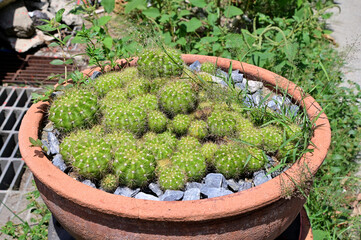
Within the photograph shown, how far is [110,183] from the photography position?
2070mm

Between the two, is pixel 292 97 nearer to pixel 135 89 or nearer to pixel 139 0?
pixel 135 89

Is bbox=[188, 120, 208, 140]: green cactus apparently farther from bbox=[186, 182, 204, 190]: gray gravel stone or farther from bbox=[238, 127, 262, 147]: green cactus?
bbox=[186, 182, 204, 190]: gray gravel stone

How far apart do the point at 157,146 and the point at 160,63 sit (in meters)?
0.77

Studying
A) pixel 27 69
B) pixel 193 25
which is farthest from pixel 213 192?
pixel 27 69

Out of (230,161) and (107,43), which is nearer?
(230,161)

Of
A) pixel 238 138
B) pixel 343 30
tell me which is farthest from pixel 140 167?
pixel 343 30

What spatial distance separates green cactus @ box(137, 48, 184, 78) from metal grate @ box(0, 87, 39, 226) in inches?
64.9

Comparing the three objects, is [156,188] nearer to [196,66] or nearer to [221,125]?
[221,125]

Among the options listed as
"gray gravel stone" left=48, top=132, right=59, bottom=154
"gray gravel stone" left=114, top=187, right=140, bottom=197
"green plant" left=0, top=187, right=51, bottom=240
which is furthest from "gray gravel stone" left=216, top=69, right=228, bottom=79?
"green plant" left=0, top=187, right=51, bottom=240

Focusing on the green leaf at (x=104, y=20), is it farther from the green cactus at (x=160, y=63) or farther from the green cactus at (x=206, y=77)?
the green cactus at (x=206, y=77)

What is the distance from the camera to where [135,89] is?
267 centimetres

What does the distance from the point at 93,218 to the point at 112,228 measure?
0.11 meters

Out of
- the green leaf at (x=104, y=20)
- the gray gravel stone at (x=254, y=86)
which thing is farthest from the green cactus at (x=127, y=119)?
the green leaf at (x=104, y=20)

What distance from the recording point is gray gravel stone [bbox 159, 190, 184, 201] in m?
1.99
